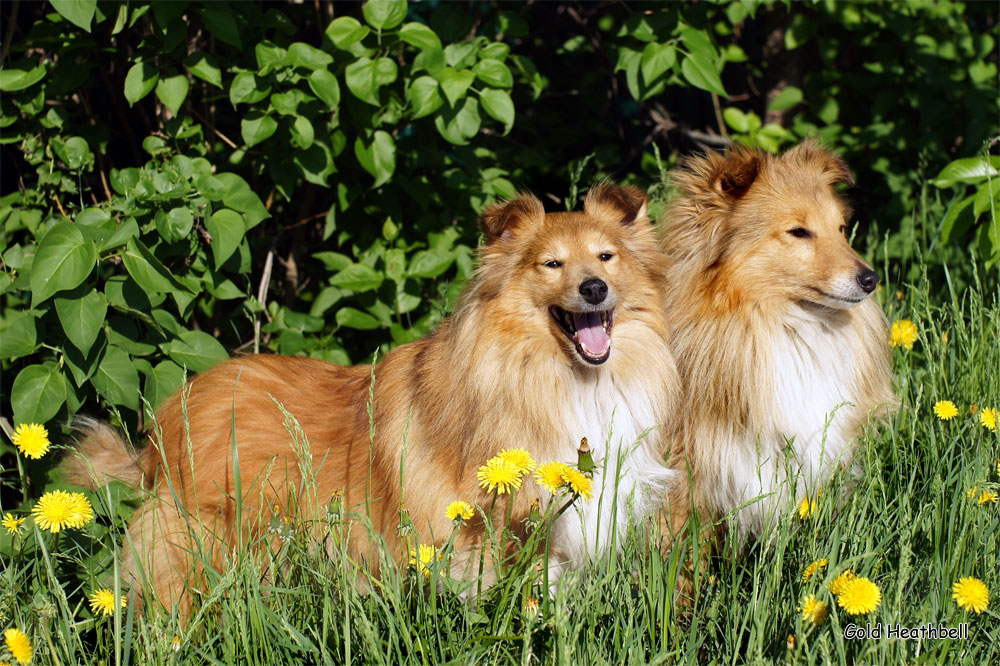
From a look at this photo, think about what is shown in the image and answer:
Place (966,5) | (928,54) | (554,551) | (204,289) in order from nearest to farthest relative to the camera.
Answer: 1. (554,551)
2. (204,289)
3. (928,54)
4. (966,5)

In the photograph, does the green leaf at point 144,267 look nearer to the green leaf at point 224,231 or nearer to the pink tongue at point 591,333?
the green leaf at point 224,231

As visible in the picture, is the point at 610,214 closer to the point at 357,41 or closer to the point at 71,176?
the point at 357,41

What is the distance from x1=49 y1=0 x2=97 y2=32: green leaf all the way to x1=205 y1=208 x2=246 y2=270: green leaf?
0.83 m

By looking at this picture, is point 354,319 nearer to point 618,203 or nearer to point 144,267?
point 144,267

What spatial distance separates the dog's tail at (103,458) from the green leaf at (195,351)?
0.37 m

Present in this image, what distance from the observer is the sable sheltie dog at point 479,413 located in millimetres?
2922

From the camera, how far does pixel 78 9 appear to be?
10.0 ft

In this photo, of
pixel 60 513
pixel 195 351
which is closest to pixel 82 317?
pixel 195 351

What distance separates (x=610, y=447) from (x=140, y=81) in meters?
2.34

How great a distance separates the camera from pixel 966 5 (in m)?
5.27

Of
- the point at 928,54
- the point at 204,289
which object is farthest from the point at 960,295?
the point at 204,289

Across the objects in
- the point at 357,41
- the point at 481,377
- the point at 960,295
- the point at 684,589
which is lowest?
the point at 684,589

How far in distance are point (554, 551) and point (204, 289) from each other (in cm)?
216

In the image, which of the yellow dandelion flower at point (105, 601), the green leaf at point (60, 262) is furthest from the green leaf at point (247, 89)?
the yellow dandelion flower at point (105, 601)
